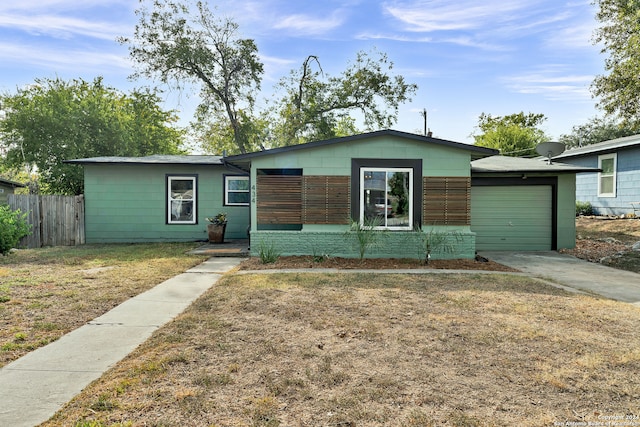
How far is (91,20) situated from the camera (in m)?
12.3

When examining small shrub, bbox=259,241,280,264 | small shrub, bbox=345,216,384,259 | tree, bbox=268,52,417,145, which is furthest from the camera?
tree, bbox=268,52,417,145

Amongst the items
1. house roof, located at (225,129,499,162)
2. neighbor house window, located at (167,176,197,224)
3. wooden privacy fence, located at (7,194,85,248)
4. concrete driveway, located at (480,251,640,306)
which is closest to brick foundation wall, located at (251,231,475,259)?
concrete driveway, located at (480,251,640,306)

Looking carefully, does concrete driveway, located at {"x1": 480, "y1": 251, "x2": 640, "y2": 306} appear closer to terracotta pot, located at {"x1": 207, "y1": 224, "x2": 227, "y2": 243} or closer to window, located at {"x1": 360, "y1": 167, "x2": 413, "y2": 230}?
window, located at {"x1": 360, "y1": 167, "x2": 413, "y2": 230}

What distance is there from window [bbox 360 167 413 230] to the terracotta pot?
4.83 m

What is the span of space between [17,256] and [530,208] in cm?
1383

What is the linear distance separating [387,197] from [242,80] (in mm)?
15576

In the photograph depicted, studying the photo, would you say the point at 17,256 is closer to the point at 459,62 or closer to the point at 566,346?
the point at 566,346

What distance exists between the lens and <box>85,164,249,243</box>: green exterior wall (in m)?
12.3

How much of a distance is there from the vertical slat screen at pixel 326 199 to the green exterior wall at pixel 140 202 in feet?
14.6

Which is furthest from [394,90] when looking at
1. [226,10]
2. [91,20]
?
[91,20]

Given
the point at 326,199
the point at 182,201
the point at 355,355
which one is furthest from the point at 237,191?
the point at 355,355

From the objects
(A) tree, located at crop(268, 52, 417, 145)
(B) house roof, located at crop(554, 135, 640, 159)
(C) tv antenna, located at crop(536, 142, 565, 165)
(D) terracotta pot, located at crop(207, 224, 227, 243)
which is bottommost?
(D) terracotta pot, located at crop(207, 224, 227, 243)

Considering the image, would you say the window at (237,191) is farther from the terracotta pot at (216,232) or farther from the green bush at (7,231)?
the green bush at (7,231)

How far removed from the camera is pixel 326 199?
8.95 m
